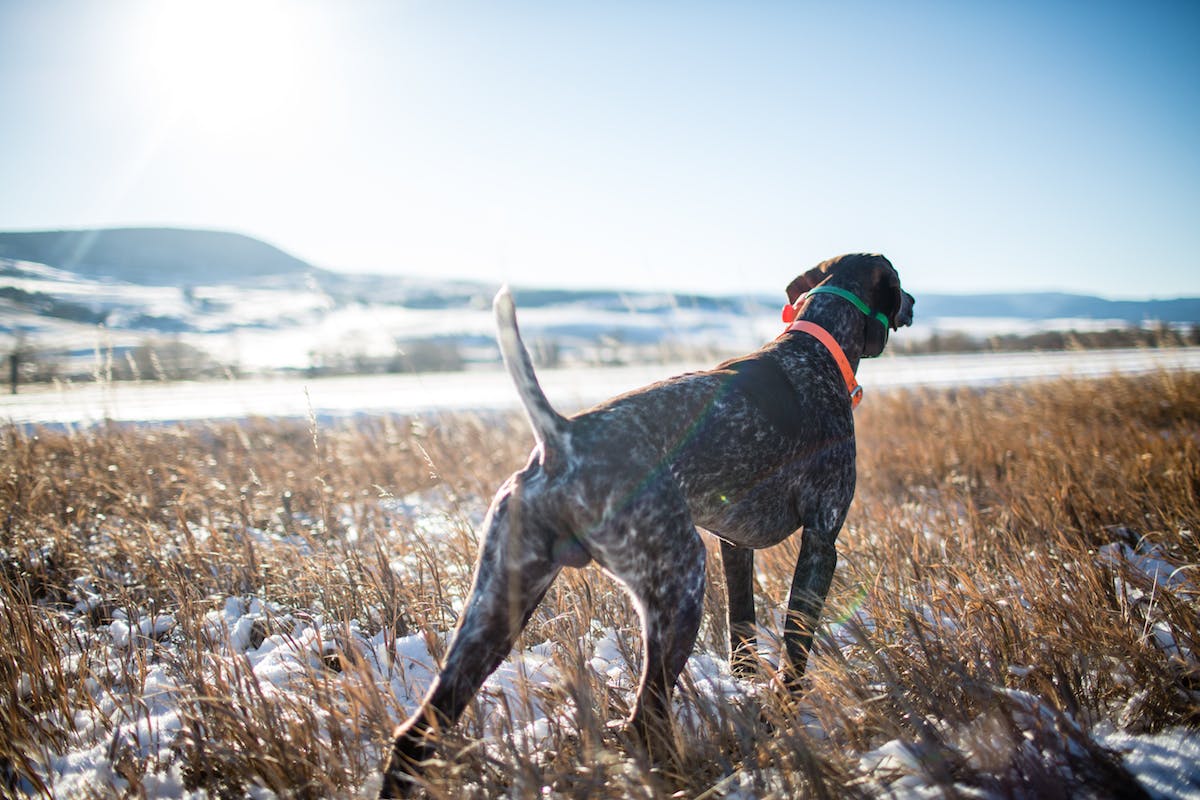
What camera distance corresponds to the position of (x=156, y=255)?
7394 centimetres

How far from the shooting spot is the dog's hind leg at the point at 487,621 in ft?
5.64

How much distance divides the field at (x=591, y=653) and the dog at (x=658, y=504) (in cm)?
19

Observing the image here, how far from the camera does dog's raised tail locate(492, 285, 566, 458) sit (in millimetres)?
1703

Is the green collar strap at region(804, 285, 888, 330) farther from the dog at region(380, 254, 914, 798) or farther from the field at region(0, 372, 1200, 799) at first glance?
the field at region(0, 372, 1200, 799)

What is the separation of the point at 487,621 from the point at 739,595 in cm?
134

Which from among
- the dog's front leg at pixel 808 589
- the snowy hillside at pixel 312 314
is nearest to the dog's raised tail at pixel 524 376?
the dog's front leg at pixel 808 589

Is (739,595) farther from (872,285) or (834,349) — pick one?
(872,285)

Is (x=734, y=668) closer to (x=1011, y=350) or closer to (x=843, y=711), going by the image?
(x=843, y=711)

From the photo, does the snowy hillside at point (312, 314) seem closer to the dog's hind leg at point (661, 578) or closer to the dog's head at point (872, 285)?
the dog's head at point (872, 285)

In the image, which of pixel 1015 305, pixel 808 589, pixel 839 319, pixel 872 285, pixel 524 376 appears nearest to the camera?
pixel 524 376

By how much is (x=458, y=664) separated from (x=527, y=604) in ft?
0.84

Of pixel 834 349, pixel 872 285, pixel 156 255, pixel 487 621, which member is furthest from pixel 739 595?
pixel 156 255

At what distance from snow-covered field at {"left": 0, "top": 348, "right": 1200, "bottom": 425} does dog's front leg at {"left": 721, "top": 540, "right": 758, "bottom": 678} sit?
162 inches

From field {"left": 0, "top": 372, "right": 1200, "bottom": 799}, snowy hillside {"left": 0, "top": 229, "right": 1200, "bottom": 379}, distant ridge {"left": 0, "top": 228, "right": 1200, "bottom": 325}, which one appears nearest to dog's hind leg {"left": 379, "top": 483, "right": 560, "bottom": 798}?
field {"left": 0, "top": 372, "right": 1200, "bottom": 799}
